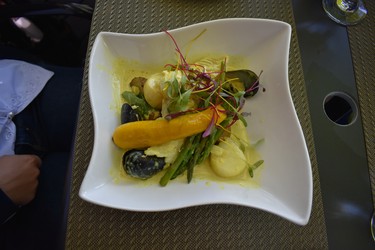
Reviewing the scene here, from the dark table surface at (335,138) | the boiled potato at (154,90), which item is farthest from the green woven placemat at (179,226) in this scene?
the boiled potato at (154,90)

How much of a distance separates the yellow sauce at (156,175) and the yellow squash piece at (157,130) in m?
0.04

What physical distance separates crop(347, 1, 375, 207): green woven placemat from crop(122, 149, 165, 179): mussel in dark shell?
52 centimetres

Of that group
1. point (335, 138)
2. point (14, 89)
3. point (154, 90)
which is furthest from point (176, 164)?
point (14, 89)

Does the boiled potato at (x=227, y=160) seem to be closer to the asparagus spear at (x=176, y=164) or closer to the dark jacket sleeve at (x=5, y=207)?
the asparagus spear at (x=176, y=164)

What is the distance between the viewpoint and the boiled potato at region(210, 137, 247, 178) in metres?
0.66

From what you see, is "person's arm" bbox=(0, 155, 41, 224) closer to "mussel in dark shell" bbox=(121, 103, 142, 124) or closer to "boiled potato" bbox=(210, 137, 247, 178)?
"mussel in dark shell" bbox=(121, 103, 142, 124)

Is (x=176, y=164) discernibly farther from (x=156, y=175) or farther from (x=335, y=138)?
(x=335, y=138)

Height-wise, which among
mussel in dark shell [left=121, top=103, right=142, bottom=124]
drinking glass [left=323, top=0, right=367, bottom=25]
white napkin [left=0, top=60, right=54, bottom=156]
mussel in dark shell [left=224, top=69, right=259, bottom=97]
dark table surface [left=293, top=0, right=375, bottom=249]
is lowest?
dark table surface [left=293, top=0, right=375, bottom=249]

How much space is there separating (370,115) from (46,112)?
891 millimetres

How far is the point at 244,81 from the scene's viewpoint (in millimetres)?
718

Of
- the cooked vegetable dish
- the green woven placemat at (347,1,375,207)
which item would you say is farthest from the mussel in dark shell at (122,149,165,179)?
the green woven placemat at (347,1,375,207)

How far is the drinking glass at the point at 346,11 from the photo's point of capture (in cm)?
87

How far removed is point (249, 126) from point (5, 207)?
2.02 feet

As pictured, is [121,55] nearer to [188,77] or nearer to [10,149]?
[188,77]
